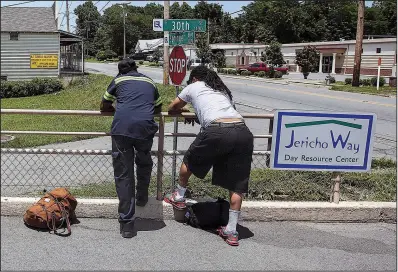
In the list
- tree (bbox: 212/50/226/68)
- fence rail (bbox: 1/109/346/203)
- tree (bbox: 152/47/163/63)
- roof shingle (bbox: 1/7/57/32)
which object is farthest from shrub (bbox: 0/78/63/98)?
tree (bbox: 152/47/163/63)

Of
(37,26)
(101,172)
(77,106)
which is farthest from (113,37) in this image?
(101,172)

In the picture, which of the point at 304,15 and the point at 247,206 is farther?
the point at 304,15

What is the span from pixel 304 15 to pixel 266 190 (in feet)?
315

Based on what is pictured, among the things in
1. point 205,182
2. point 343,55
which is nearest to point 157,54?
point 343,55

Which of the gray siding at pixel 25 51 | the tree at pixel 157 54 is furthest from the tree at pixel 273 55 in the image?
the gray siding at pixel 25 51

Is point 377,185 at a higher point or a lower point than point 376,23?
lower

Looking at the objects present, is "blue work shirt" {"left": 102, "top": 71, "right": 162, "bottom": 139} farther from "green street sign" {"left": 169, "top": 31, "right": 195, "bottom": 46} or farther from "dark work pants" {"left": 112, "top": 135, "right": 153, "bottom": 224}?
"green street sign" {"left": 169, "top": 31, "right": 195, "bottom": 46}

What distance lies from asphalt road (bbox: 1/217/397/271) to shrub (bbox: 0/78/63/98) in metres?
19.8

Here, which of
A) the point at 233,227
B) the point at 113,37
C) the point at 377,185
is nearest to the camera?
the point at 233,227

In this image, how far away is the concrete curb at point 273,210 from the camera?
4.75m

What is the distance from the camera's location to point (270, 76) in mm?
45688

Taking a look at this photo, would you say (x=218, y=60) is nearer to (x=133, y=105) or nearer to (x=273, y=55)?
(x=273, y=55)

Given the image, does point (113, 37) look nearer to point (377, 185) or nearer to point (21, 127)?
point (21, 127)

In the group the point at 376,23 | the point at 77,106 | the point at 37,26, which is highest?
the point at 376,23
